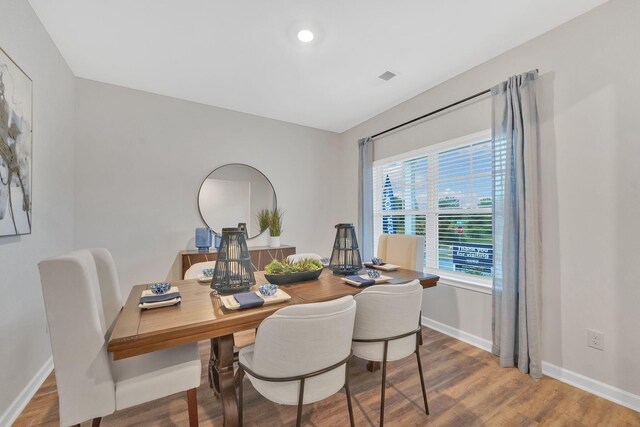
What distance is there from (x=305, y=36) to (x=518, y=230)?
91.5 inches

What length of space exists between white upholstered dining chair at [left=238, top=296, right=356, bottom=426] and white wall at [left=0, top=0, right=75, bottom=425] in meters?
1.60

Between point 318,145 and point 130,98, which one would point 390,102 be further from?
point 130,98

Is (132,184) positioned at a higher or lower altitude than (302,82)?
lower

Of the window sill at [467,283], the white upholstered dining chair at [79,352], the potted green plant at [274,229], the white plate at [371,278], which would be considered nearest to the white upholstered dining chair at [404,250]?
the window sill at [467,283]

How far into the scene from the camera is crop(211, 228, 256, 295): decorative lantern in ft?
5.39

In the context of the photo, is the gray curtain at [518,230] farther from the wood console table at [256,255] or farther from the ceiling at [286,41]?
the wood console table at [256,255]

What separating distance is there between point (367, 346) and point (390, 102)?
295 centimetres

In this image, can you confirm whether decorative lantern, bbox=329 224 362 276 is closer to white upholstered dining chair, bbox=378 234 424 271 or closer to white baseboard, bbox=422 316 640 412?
white upholstered dining chair, bbox=378 234 424 271

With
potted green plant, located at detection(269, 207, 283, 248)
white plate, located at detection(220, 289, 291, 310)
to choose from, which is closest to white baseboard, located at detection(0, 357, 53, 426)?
white plate, located at detection(220, 289, 291, 310)

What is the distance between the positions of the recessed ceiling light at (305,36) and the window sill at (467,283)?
8.67 feet

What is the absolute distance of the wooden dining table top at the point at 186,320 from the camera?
111cm

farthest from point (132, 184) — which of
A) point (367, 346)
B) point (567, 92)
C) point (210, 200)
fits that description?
point (567, 92)

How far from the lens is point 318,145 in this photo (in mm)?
4441

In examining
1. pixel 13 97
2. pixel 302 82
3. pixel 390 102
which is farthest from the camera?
pixel 390 102
